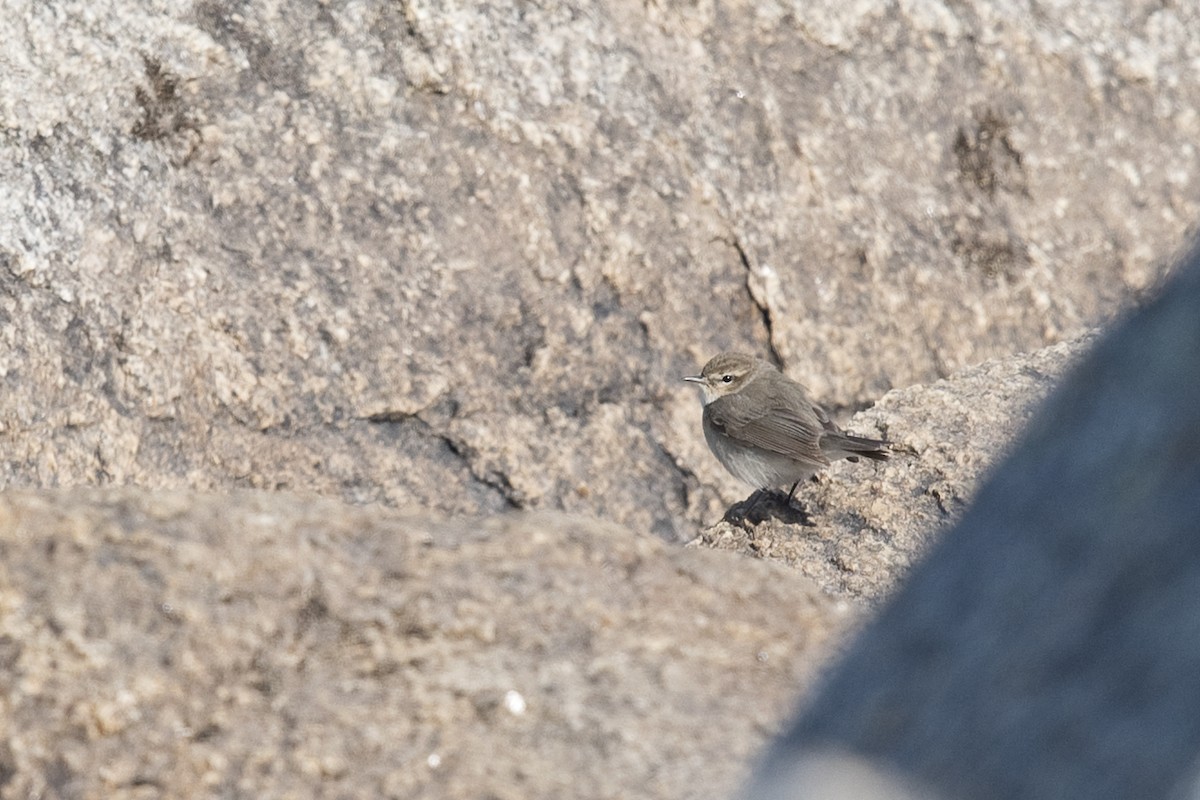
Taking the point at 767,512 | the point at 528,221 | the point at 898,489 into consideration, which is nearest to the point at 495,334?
the point at 528,221

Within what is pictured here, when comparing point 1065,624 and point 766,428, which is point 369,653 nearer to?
point 1065,624

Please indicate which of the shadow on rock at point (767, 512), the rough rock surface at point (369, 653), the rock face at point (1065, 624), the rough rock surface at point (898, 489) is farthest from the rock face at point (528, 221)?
the rock face at point (1065, 624)

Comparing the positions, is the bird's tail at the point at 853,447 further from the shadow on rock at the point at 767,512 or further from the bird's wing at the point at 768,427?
the shadow on rock at the point at 767,512

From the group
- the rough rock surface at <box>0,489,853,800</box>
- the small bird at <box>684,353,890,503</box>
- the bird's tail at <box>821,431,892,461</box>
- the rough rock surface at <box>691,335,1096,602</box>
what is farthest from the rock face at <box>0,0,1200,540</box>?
the rough rock surface at <box>0,489,853,800</box>

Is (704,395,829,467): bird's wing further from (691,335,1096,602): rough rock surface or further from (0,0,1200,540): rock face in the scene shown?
(0,0,1200,540): rock face

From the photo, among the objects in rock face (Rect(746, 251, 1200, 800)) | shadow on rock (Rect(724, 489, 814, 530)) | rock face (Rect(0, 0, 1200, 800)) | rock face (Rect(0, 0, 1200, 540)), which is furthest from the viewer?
shadow on rock (Rect(724, 489, 814, 530))

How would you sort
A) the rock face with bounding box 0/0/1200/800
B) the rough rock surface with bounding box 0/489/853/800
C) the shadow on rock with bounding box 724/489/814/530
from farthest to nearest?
the shadow on rock with bounding box 724/489/814/530 < the rock face with bounding box 0/0/1200/800 < the rough rock surface with bounding box 0/489/853/800
